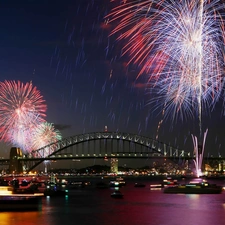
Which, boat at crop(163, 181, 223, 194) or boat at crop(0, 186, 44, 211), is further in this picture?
boat at crop(163, 181, 223, 194)

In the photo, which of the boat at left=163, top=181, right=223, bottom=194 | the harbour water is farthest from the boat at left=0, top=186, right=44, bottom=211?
the boat at left=163, top=181, right=223, bottom=194

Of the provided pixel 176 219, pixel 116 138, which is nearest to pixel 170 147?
pixel 116 138

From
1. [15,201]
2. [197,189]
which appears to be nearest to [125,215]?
[15,201]

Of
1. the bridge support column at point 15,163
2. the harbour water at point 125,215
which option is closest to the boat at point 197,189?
the harbour water at point 125,215

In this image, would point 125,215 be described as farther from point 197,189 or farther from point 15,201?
point 197,189

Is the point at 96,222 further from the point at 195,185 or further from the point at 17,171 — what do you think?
the point at 17,171

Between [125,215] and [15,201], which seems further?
[125,215]

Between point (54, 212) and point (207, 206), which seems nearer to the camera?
point (54, 212)

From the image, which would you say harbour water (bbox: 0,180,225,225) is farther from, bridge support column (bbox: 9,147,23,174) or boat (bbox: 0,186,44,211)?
bridge support column (bbox: 9,147,23,174)

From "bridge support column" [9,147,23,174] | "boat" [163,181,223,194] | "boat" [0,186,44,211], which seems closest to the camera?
"boat" [0,186,44,211]
